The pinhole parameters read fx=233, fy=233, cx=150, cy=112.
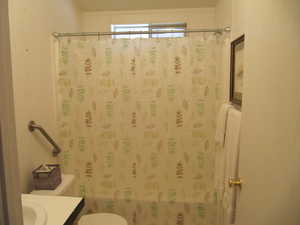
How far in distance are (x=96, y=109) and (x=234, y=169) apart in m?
1.33

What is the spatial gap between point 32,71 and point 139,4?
1371 millimetres

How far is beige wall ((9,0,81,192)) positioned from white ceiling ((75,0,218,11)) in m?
0.42

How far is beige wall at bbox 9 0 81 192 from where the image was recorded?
1.56 m

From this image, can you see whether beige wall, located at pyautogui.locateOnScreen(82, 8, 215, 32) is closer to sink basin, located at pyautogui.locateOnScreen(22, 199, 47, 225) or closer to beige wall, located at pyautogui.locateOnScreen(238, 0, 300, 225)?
beige wall, located at pyautogui.locateOnScreen(238, 0, 300, 225)

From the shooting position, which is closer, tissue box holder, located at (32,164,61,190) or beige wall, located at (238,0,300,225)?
beige wall, located at (238,0,300,225)

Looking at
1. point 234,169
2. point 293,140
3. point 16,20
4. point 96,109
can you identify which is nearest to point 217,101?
point 234,169

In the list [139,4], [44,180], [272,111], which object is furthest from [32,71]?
[272,111]

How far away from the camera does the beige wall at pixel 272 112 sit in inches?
31.8

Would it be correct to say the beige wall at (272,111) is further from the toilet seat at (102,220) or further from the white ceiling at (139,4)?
the white ceiling at (139,4)

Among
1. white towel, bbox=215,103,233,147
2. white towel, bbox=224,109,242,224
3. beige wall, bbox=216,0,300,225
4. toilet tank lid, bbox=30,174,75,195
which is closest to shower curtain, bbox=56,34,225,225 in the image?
toilet tank lid, bbox=30,174,75,195

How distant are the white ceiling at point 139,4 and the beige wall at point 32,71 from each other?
1.39 feet

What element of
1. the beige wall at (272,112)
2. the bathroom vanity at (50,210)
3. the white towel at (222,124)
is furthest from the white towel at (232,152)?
the bathroom vanity at (50,210)

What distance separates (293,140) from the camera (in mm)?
812

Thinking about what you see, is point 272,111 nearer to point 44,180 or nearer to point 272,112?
point 272,112
